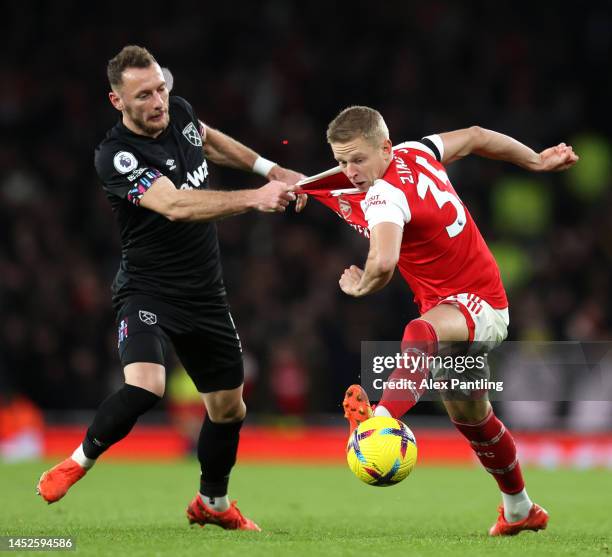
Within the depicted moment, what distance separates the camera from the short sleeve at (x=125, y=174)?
595 centimetres

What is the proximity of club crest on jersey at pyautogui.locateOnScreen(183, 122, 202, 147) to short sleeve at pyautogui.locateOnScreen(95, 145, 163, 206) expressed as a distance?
0.41m

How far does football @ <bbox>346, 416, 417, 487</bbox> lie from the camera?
17.6 feet

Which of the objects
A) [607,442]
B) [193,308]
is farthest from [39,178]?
[193,308]

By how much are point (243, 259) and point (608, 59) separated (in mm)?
6217

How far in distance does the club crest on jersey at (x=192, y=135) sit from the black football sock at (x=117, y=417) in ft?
4.68

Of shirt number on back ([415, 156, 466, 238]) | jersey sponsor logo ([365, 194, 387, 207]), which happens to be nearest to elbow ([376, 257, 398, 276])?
jersey sponsor logo ([365, 194, 387, 207])

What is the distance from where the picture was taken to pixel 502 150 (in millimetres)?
6449

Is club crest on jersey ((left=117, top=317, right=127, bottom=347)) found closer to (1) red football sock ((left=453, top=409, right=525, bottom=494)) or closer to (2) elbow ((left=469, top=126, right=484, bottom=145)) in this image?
(1) red football sock ((left=453, top=409, right=525, bottom=494))

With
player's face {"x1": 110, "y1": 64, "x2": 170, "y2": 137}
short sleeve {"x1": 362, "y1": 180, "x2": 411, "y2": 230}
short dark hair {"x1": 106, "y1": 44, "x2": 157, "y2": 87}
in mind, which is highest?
short dark hair {"x1": 106, "y1": 44, "x2": 157, "y2": 87}

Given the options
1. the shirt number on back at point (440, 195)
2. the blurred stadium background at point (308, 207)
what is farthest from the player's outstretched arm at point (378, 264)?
the blurred stadium background at point (308, 207)

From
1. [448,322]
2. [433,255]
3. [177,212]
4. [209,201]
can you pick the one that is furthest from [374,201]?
[177,212]

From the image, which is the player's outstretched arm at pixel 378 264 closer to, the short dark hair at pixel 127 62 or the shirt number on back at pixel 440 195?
the shirt number on back at pixel 440 195

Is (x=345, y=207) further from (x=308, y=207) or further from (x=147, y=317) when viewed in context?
(x=308, y=207)

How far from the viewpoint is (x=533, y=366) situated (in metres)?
11.8
